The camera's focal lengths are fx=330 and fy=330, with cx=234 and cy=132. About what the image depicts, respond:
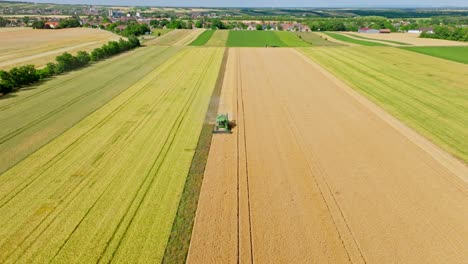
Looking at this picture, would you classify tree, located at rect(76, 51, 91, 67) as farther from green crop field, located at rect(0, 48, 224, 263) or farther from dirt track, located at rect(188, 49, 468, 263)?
dirt track, located at rect(188, 49, 468, 263)

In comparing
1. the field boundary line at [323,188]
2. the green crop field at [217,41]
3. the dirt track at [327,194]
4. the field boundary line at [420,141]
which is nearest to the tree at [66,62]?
the dirt track at [327,194]

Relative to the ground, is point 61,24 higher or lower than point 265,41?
higher

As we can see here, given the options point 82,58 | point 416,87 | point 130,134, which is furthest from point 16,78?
point 416,87

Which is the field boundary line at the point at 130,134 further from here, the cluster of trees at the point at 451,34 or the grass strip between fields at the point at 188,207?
the cluster of trees at the point at 451,34

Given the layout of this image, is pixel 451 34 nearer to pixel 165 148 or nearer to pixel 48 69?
pixel 48 69

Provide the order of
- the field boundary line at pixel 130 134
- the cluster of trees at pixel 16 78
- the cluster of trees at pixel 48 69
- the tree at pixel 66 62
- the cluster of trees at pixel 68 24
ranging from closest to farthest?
the field boundary line at pixel 130 134 < the cluster of trees at pixel 16 78 < the cluster of trees at pixel 48 69 < the tree at pixel 66 62 < the cluster of trees at pixel 68 24

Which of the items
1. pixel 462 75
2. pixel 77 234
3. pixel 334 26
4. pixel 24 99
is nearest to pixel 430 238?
pixel 77 234
